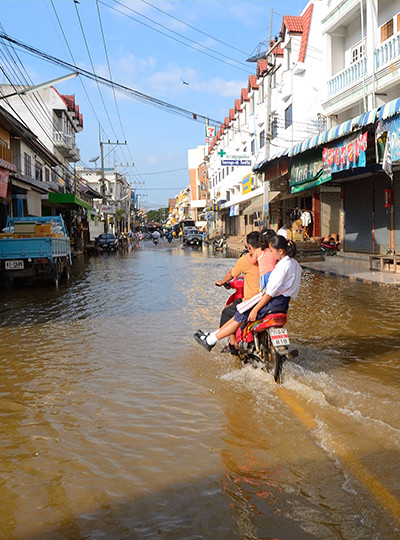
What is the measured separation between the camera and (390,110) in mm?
13000

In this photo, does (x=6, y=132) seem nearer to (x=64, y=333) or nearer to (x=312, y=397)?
(x=64, y=333)

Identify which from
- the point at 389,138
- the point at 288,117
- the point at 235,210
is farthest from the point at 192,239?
the point at 389,138

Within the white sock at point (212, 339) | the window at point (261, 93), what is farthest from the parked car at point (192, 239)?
the white sock at point (212, 339)

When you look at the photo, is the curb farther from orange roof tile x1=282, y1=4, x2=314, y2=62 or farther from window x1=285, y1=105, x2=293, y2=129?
orange roof tile x1=282, y1=4, x2=314, y2=62

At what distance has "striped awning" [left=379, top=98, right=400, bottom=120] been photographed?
501 inches

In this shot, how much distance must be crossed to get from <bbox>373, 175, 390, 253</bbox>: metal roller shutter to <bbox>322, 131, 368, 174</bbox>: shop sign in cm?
250

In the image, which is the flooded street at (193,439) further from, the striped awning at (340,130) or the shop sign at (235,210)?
the shop sign at (235,210)

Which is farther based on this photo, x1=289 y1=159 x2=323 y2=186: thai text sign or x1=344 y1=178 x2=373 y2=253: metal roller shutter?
x1=344 y1=178 x2=373 y2=253: metal roller shutter

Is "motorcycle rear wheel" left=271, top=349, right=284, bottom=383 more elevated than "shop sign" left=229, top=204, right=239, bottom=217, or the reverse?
"shop sign" left=229, top=204, right=239, bottom=217

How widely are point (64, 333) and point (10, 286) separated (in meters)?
8.50

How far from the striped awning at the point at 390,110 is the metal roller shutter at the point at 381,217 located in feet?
18.5

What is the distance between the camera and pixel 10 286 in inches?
626

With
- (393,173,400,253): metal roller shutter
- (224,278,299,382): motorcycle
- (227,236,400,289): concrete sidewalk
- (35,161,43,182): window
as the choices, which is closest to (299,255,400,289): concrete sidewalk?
(227,236,400,289): concrete sidewalk

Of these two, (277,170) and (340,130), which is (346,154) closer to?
(340,130)
